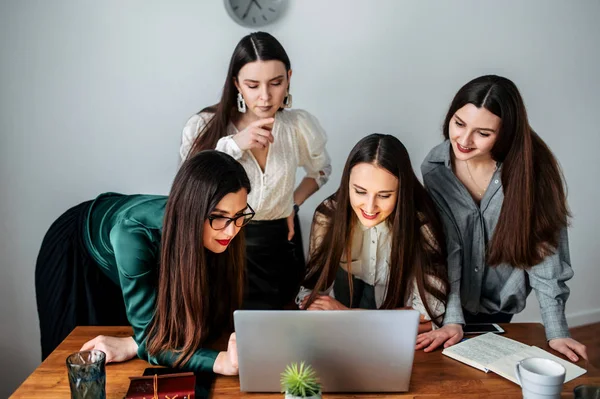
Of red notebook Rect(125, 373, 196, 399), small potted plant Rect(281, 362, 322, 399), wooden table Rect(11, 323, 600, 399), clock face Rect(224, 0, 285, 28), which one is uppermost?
clock face Rect(224, 0, 285, 28)

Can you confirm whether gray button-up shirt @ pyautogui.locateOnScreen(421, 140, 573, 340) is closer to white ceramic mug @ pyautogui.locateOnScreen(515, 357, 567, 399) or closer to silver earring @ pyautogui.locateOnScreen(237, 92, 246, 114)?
white ceramic mug @ pyautogui.locateOnScreen(515, 357, 567, 399)

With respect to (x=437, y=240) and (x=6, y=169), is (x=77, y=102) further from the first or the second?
(x=437, y=240)

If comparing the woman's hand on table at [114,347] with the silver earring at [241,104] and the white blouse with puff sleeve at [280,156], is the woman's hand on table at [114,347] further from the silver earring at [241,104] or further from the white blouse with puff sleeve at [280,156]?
the silver earring at [241,104]

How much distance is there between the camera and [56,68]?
2332 millimetres

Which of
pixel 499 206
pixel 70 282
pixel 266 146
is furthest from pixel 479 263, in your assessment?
pixel 70 282

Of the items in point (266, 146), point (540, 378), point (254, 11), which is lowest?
point (540, 378)

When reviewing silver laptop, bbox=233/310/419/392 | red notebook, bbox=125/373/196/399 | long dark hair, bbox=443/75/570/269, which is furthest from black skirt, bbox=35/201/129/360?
long dark hair, bbox=443/75/570/269

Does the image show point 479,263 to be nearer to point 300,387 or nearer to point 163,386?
point 300,387

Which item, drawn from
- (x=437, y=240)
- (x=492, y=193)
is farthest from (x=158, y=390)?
(x=492, y=193)

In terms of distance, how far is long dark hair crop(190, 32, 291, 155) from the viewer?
1.82 metres

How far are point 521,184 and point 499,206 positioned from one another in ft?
0.35

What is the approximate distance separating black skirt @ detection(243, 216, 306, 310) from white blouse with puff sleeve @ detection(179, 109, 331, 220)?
0.06m

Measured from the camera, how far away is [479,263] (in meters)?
1.84

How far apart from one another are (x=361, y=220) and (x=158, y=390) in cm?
77
